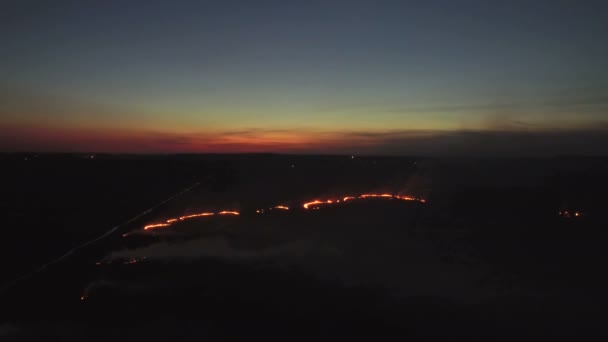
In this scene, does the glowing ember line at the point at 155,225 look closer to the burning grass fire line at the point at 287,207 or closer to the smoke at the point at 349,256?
the burning grass fire line at the point at 287,207

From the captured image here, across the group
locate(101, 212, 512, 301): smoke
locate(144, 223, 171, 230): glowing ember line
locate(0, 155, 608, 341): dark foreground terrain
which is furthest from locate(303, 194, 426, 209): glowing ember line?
locate(144, 223, 171, 230): glowing ember line

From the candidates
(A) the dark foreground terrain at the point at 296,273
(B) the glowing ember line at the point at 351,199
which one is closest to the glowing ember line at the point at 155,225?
(A) the dark foreground terrain at the point at 296,273

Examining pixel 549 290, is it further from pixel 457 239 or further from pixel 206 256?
pixel 206 256

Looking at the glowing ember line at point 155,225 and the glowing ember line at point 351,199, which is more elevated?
the glowing ember line at point 155,225

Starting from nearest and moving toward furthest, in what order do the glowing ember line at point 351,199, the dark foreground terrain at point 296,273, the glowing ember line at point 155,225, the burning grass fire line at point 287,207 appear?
the dark foreground terrain at point 296,273 < the burning grass fire line at point 287,207 < the glowing ember line at point 155,225 < the glowing ember line at point 351,199

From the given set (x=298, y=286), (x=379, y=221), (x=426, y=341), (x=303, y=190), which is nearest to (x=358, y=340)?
(x=426, y=341)

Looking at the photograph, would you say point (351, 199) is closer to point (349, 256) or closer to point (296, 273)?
point (349, 256)

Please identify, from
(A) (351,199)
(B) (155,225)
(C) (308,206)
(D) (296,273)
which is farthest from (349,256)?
(A) (351,199)

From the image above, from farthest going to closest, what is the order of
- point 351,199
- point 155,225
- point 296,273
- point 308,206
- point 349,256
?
point 351,199 → point 308,206 → point 155,225 → point 349,256 → point 296,273
